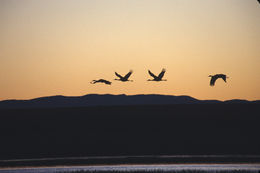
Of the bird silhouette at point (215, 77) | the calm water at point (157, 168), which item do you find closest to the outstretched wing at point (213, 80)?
the bird silhouette at point (215, 77)

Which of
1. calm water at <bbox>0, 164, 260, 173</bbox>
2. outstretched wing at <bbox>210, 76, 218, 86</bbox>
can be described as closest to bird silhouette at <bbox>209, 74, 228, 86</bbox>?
outstretched wing at <bbox>210, 76, 218, 86</bbox>

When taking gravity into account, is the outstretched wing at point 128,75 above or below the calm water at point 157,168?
above

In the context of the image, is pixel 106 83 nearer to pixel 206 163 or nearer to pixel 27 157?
pixel 27 157

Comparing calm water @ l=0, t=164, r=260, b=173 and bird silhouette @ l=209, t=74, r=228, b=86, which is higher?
bird silhouette @ l=209, t=74, r=228, b=86

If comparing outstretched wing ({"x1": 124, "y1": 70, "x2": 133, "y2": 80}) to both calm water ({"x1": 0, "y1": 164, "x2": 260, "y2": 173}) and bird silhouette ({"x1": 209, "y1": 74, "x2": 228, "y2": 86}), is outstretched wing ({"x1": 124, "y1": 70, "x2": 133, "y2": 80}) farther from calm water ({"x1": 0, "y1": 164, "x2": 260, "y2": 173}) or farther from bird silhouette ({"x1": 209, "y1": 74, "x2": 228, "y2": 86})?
calm water ({"x1": 0, "y1": 164, "x2": 260, "y2": 173})

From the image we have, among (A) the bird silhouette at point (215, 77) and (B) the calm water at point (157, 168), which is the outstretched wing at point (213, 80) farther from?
(B) the calm water at point (157, 168)

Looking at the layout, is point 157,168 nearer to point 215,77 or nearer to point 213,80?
point 213,80

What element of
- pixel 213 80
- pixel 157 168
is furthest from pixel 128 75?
pixel 157 168

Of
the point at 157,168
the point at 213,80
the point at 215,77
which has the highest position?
the point at 215,77


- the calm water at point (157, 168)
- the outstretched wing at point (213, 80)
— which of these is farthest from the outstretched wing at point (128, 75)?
the calm water at point (157, 168)

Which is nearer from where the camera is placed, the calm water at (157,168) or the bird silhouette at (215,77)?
the calm water at (157,168)

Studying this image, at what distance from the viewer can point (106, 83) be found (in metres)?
31.9

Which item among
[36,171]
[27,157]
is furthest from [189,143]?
[36,171]

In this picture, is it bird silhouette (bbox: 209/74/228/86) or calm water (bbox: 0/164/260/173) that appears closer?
calm water (bbox: 0/164/260/173)
